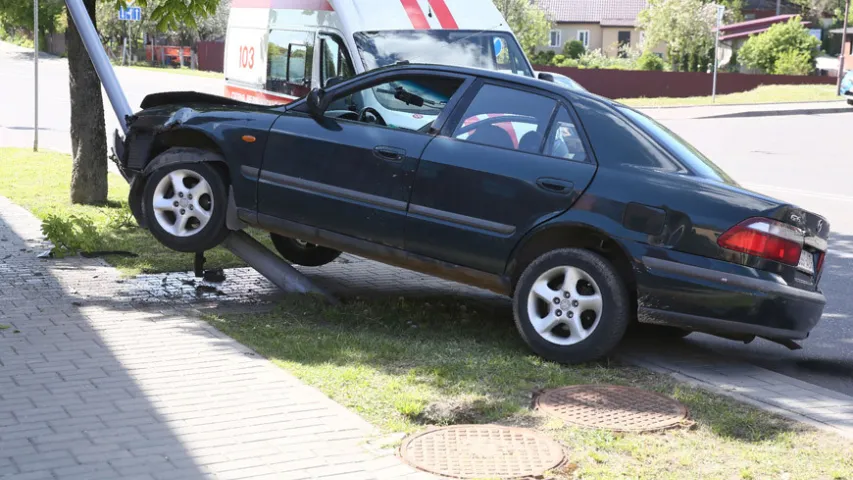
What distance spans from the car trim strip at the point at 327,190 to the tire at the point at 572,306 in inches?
38.1

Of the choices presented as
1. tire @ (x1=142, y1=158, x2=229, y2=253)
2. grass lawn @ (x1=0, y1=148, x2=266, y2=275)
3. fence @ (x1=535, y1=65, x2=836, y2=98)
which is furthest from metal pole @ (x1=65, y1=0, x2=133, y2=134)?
fence @ (x1=535, y1=65, x2=836, y2=98)

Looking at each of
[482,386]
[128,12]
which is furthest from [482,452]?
[128,12]

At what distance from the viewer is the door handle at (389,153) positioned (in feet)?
22.4

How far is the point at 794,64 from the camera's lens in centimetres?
5431

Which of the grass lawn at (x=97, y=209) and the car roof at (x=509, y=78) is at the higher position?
the car roof at (x=509, y=78)

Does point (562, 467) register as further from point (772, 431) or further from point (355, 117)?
point (355, 117)

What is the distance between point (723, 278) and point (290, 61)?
8635 millimetres

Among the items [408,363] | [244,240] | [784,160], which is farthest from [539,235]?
[784,160]

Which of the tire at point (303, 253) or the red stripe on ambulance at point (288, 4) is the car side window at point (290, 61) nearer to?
the red stripe on ambulance at point (288, 4)

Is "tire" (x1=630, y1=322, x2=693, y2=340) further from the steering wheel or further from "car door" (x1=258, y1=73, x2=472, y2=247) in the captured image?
the steering wheel

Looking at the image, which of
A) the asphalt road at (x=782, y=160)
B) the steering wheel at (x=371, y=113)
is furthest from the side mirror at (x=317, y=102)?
the asphalt road at (x=782, y=160)

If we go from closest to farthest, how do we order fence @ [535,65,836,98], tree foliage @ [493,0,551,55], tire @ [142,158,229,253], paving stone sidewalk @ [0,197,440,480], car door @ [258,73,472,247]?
paving stone sidewalk @ [0,197,440,480], car door @ [258,73,472,247], tire @ [142,158,229,253], fence @ [535,65,836,98], tree foliage @ [493,0,551,55]

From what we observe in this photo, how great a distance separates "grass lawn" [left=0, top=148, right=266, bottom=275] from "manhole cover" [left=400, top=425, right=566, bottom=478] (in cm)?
427

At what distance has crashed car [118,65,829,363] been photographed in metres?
6.05
